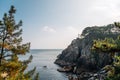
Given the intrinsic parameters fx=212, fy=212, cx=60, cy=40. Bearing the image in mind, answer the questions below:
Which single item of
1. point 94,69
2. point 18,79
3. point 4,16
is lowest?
point 94,69

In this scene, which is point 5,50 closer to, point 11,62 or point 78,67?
point 11,62

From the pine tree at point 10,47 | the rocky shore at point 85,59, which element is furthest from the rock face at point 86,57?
the pine tree at point 10,47

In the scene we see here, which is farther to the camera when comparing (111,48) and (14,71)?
(14,71)

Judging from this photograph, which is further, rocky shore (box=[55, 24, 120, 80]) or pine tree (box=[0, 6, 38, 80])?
rocky shore (box=[55, 24, 120, 80])

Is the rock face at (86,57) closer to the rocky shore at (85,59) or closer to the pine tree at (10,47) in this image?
the rocky shore at (85,59)

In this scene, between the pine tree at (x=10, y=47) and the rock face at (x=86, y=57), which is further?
the rock face at (x=86, y=57)

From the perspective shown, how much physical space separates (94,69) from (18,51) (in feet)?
238

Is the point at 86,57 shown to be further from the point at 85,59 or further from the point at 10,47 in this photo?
the point at 10,47

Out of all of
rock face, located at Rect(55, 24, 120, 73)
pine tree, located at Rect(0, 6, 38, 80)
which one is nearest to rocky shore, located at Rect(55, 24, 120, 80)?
rock face, located at Rect(55, 24, 120, 73)

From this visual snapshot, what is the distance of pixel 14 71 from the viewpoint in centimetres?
2147

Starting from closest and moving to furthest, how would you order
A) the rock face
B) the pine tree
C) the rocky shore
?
the pine tree, the rocky shore, the rock face

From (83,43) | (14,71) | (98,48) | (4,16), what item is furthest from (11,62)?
(83,43)

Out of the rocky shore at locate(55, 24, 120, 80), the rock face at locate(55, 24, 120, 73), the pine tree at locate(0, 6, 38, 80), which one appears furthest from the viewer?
the rock face at locate(55, 24, 120, 73)

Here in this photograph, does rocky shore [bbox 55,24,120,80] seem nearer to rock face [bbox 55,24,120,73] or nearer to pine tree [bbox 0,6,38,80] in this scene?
rock face [bbox 55,24,120,73]
